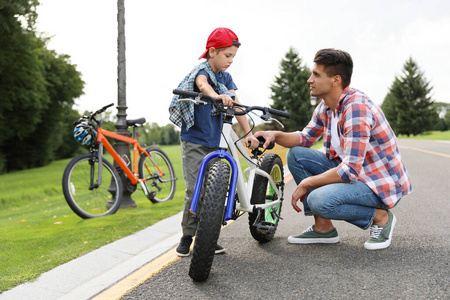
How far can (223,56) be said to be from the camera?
11.1 ft

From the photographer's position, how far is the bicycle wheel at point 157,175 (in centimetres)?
651

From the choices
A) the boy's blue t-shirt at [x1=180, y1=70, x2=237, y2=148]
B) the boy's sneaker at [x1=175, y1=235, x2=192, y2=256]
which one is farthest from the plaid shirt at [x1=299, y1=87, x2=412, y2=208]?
the boy's sneaker at [x1=175, y1=235, x2=192, y2=256]

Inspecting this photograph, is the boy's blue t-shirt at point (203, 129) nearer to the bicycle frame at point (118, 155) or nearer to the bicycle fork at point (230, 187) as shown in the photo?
the bicycle fork at point (230, 187)

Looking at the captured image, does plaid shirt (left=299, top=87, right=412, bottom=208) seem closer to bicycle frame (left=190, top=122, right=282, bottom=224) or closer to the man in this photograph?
the man

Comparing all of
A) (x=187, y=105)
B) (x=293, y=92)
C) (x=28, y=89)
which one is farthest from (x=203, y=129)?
(x=293, y=92)

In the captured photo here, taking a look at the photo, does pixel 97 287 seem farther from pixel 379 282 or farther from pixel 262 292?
pixel 379 282

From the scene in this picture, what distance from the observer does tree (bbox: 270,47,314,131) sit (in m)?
57.5

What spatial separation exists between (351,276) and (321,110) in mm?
1509

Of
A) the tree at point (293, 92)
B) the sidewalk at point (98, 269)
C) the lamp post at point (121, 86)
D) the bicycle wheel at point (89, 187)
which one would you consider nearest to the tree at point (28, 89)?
the lamp post at point (121, 86)

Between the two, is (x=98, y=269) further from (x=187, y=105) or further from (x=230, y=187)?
(x=187, y=105)

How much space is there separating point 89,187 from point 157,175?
1451 mm

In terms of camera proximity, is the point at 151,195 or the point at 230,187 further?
the point at 151,195

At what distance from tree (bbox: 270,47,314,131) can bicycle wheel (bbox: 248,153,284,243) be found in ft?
173

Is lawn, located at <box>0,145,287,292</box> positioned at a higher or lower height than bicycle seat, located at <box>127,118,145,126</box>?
lower
